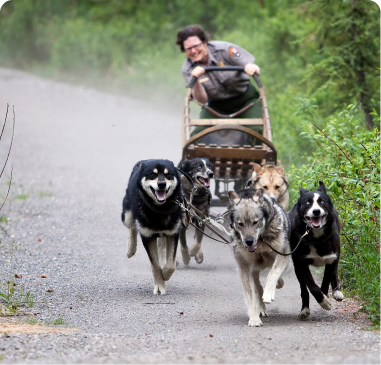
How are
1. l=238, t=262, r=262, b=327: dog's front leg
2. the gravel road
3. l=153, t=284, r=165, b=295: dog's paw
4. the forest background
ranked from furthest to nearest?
l=153, t=284, r=165, b=295: dog's paw, the forest background, l=238, t=262, r=262, b=327: dog's front leg, the gravel road

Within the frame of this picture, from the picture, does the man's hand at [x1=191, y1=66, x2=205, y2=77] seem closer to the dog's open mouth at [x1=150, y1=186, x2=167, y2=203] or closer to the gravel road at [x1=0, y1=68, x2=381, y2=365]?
the gravel road at [x1=0, y1=68, x2=381, y2=365]

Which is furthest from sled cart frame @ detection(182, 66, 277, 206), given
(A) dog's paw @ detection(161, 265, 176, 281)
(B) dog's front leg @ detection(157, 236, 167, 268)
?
(A) dog's paw @ detection(161, 265, 176, 281)

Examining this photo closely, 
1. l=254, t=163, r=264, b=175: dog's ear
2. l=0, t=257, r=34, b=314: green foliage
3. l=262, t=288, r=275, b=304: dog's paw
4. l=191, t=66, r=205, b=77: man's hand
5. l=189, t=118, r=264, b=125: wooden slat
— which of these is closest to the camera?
l=262, t=288, r=275, b=304: dog's paw

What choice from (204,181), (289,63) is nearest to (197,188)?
(204,181)

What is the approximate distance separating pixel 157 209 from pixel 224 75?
3282 millimetres

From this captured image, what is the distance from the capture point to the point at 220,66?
8539 mm

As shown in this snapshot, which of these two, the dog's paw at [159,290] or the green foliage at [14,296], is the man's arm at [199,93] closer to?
the dog's paw at [159,290]

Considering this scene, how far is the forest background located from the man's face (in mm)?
1572

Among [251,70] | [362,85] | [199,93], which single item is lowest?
[199,93]

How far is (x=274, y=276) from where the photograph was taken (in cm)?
496

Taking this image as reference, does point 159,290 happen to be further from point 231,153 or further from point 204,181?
point 231,153

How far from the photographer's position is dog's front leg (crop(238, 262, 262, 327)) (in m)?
4.88

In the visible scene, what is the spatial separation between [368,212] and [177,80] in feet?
62.6

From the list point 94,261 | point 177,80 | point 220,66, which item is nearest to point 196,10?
point 177,80
